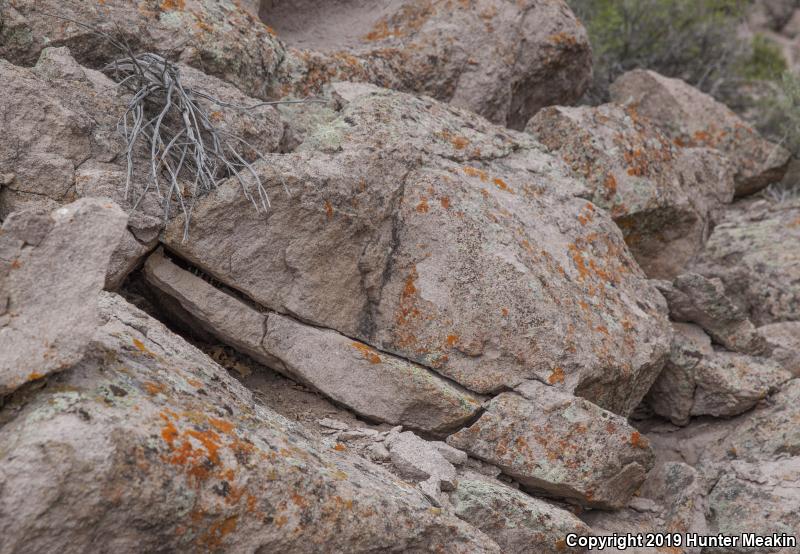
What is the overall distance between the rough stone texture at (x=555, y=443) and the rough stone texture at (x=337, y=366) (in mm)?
176

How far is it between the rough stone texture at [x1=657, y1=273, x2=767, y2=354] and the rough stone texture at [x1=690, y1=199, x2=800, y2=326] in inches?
27.0

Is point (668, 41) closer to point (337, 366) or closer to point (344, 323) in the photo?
point (344, 323)

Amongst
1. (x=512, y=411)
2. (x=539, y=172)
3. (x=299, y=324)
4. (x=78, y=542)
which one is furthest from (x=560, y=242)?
(x=78, y=542)

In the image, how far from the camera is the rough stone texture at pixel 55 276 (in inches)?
118

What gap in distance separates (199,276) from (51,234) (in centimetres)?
167

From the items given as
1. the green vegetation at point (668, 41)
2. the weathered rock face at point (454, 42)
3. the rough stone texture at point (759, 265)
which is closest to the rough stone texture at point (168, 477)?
the weathered rock face at point (454, 42)

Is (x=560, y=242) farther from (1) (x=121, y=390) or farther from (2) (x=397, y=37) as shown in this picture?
(1) (x=121, y=390)

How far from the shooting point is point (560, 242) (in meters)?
5.68

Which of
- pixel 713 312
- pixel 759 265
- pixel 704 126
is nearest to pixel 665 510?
pixel 713 312

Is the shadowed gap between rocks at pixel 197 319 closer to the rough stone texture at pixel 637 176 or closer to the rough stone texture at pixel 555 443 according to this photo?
the rough stone texture at pixel 555 443

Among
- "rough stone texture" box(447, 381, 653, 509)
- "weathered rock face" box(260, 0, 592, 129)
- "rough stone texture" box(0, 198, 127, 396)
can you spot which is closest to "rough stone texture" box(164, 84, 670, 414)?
"rough stone texture" box(447, 381, 653, 509)

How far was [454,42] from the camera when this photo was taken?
292 inches

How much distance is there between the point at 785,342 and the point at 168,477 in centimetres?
520

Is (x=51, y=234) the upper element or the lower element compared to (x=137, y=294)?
upper
